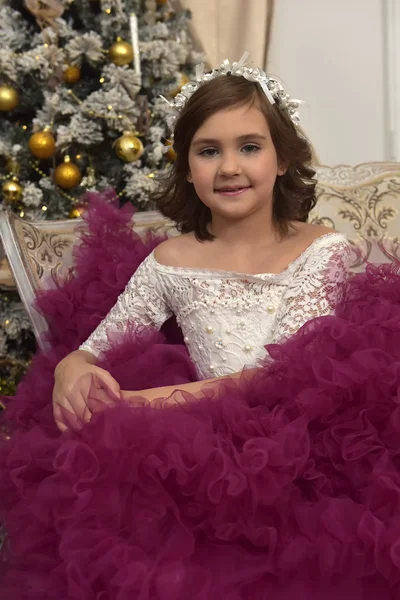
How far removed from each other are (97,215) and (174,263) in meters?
0.27

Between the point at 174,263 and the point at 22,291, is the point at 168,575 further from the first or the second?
the point at 22,291

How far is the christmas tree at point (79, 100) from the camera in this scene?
213cm

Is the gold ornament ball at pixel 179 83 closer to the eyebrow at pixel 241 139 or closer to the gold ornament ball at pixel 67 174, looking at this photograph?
the gold ornament ball at pixel 67 174

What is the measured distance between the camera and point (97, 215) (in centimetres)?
137

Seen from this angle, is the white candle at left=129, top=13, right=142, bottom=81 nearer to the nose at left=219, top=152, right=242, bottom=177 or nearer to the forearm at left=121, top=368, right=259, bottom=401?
the nose at left=219, top=152, right=242, bottom=177

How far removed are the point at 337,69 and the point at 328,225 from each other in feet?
4.31

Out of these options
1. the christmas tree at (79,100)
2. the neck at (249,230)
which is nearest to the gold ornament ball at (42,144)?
the christmas tree at (79,100)

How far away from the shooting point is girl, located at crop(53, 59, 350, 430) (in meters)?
1.05

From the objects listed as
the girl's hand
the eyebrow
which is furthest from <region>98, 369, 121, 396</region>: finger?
the eyebrow

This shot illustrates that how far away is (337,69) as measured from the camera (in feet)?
8.40

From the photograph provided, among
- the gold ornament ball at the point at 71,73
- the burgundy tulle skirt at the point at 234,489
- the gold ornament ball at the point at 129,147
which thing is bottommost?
the burgundy tulle skirt at the point at 234,489

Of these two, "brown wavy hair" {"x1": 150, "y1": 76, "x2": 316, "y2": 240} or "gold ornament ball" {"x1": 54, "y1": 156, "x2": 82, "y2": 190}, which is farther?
"gold ornament ball" {"x1": 54, "y1": 156, "x2": 82, "y2": 190}

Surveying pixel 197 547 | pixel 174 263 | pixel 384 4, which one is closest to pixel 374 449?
pixel 197 547

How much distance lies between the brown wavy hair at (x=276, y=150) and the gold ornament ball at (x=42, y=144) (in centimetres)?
94
